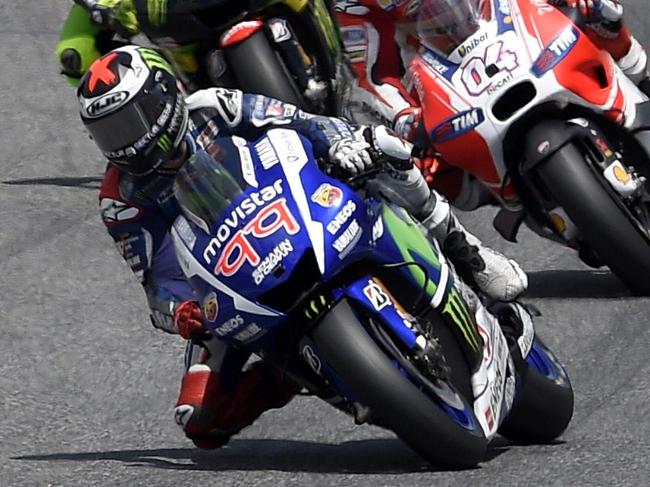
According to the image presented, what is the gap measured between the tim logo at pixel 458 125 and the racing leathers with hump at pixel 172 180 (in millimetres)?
1760

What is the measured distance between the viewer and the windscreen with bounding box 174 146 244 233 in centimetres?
555

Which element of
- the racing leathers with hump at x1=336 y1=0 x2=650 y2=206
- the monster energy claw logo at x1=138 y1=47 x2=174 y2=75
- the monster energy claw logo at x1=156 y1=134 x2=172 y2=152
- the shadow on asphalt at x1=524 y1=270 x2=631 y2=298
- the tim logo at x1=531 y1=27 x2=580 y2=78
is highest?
the monster energy claw logo at x1=138 y1=47 x2=174 y2=75

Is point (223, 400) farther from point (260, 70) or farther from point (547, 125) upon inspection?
point (260, 70)

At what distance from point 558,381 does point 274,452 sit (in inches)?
37.0

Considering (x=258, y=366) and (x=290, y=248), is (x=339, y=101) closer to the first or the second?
(x=258, y=366)

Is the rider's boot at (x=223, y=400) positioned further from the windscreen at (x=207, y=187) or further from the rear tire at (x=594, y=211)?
the rear tire at (x=594, y=211)

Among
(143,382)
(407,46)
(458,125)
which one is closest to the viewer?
(143,382)

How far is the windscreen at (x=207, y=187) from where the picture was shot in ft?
18.2

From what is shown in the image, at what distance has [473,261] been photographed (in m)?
6.21

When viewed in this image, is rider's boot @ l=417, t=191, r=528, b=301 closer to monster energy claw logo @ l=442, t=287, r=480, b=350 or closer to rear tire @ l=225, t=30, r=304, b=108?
monster energy claw logo @ l=442, t=287, r=480, b=350

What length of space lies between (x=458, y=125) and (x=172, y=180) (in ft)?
7.14

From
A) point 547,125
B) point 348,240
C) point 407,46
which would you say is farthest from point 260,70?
point 348,240

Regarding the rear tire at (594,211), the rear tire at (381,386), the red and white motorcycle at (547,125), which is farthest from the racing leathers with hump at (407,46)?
the rear tire at (381,386)

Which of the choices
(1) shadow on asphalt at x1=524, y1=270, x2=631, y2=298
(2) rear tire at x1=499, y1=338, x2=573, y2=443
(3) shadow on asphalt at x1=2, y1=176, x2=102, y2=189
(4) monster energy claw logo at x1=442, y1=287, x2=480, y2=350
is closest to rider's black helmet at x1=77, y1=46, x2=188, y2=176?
(4) monster energy claw logo at x1=442, y1=287, x2=480, y2=350
